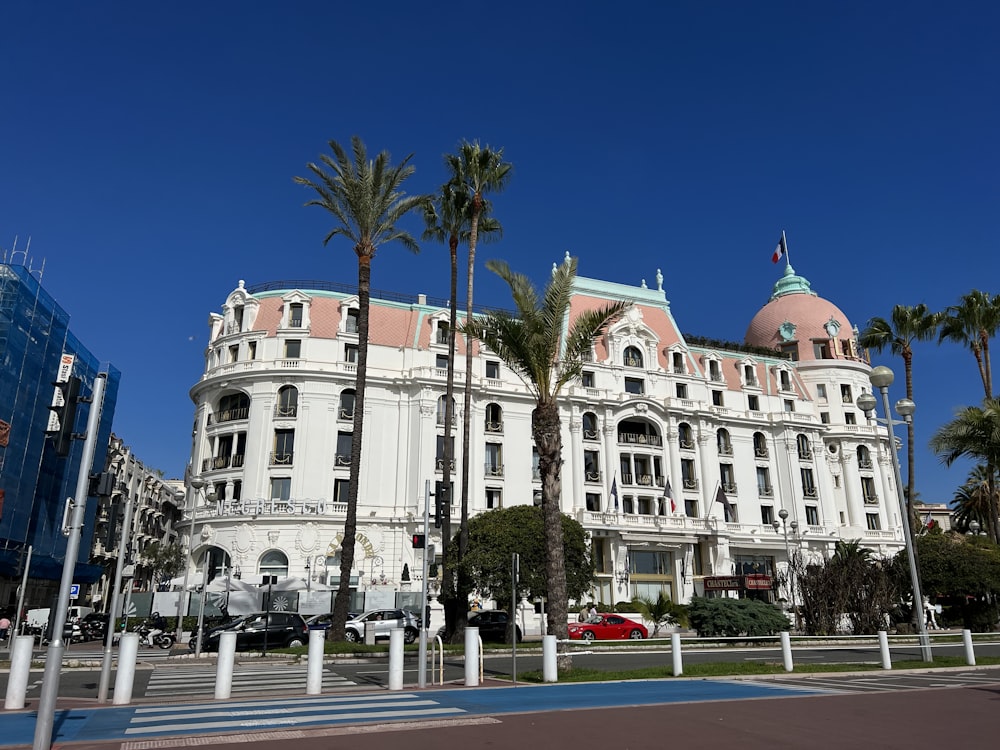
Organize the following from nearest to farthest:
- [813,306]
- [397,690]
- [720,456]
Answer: [397,690] < [720,456] < [813,306]

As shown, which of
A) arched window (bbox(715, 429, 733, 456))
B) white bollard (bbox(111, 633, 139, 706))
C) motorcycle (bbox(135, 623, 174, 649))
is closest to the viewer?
white bollard (bbox(111, 633, 139, 706))

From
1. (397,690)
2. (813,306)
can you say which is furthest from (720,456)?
(397,690)

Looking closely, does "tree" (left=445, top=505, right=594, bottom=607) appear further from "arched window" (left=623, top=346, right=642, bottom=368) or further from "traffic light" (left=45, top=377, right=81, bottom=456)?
"arched window" (left=623, top=346, right=642, bottom=368)

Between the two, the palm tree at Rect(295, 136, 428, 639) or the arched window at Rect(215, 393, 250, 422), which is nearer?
the palm tree at Rect(295, 136, 428, 639)

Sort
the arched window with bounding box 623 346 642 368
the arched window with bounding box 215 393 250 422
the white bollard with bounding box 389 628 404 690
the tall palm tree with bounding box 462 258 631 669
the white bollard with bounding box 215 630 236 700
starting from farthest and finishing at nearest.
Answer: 1. the arched window with bounding box 623 346 642 368
2. the arched window with bounding box 215 393 250 422
3. the tall palm tree with bounding box 462 258 631 669
4. the white bollard with bounding box 389 628 404 690
5. the white bollard with bounding box 215 630 236 700

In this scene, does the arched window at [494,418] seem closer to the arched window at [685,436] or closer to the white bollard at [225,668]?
the arched window at [685,436]

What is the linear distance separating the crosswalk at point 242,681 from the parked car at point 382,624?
363 inches

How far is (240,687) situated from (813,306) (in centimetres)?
6204

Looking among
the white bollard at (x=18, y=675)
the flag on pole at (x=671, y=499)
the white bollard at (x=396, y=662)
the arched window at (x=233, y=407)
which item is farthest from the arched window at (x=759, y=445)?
the white bollard at (x=18, y=675)

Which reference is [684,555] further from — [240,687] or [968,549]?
[240,687]

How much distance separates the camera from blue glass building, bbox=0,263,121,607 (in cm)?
3681

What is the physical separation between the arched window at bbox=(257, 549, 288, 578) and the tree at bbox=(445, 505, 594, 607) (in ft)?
44.3

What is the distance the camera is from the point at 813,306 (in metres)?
65.9

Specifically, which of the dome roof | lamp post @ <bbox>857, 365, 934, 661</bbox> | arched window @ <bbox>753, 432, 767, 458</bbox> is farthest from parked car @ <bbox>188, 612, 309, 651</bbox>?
the dome roof
